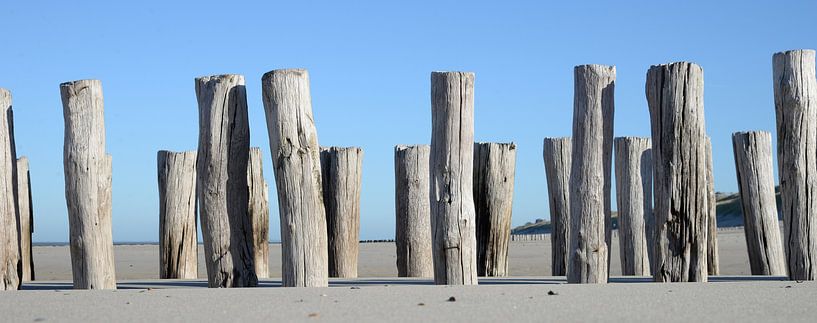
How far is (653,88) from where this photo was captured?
842 centimetres

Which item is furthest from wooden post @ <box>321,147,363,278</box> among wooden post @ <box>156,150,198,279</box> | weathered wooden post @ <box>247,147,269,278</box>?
wooden post @ <box>156,150,198,279</box>

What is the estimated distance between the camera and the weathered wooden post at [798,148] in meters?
8.65

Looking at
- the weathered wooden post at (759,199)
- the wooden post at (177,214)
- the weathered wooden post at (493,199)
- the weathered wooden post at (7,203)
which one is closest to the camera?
the weathered wooden post at (7,203)

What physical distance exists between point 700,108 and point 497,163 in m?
2.88

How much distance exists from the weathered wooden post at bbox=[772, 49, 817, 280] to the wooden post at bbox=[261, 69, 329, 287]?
3.60m

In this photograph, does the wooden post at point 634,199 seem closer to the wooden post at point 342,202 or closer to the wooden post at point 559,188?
the wooden post at point 559,188

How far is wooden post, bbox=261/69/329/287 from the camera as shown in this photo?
8.34 meters

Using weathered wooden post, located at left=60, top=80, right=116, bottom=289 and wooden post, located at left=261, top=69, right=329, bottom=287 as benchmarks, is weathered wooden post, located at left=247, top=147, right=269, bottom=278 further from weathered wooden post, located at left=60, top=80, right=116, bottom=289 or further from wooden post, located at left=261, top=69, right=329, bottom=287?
wooden post, located at left=261, top=69, right=329, bottom=287

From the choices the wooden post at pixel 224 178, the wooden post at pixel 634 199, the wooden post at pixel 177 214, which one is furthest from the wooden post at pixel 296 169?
the wooden post at pixel 634 199

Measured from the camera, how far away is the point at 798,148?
867 centimetres

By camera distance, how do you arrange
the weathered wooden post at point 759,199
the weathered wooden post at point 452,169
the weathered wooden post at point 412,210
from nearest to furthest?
the weathered wooden post at point 452,169, the weathered wooden post at point 759,199, the weathered wooden post at point 412,210

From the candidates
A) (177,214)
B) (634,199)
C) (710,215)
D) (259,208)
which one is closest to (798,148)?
(710,215)

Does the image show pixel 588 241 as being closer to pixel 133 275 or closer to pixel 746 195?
pixel 746 195

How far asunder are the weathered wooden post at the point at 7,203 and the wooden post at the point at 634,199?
19.2 feet
